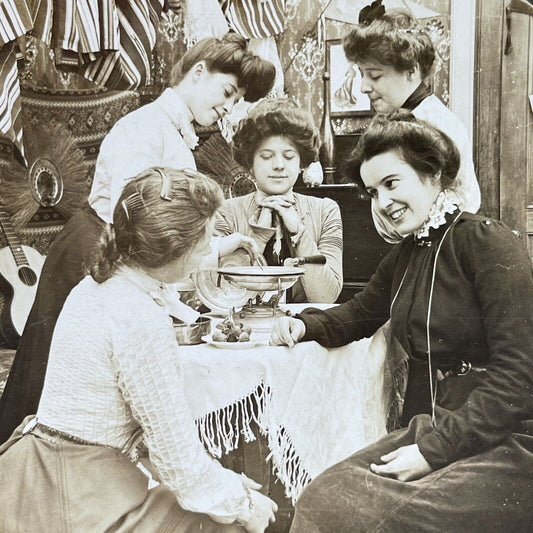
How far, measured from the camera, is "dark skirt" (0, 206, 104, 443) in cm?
187

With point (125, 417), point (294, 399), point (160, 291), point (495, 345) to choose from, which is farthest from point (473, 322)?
point (125, 417)

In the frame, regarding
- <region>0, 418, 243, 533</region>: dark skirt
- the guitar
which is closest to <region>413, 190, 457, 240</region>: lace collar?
<region>0, 418, 243, 533</region>: dark skirt

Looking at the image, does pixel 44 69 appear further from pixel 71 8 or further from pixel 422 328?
pixel 422 328

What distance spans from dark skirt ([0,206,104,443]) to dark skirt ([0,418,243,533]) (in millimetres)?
226

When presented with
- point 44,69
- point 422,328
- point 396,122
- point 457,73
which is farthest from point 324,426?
point 44,69

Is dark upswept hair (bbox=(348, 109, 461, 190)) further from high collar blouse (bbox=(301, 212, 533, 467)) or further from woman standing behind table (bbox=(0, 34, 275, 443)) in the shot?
woman standing behind table (bbox=(0, 34, 275, 443))

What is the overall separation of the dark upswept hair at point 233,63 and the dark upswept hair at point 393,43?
253mm

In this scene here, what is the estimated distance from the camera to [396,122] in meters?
1.87

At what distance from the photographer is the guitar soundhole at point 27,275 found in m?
1.92

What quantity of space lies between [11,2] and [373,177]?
1.15m

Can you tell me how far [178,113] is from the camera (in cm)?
193

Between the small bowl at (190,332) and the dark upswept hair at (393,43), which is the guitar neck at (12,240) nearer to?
the small bowl at (190,332)

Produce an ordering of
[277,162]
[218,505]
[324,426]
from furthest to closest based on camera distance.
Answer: [277,162] → [324,426] → [218,505]

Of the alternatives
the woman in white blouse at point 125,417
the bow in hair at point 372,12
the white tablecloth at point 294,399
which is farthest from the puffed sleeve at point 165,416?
the bow in hair at point 372,12
